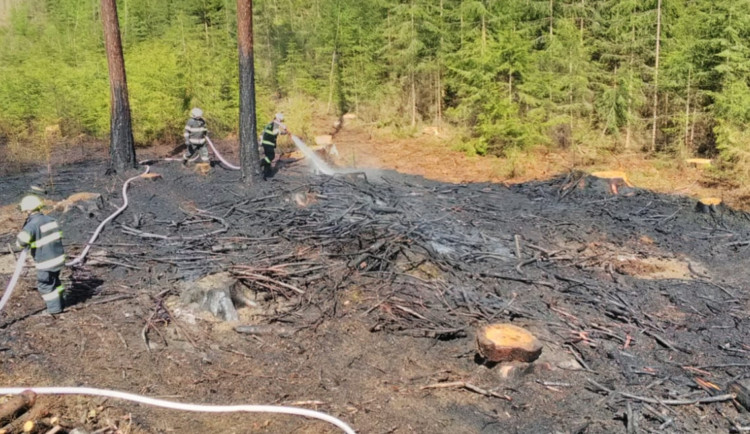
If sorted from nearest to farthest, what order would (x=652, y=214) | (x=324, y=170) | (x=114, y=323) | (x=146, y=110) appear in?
(x=114, y=323), (x=652, y=214), (x=324, y=170), (x=146, y=110)

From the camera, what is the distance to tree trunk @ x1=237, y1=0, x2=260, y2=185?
11.1 meters

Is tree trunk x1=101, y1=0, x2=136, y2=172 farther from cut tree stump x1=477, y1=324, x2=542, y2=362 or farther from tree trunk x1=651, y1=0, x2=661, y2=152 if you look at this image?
tree trunk x1=651, y1=0, x2=661, y2=152

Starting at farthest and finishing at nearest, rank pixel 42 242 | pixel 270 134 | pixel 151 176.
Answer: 1. pixel 270 134
2. pixel 151 176
3. pixel 42 242

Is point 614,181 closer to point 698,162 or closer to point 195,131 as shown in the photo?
point 698,162

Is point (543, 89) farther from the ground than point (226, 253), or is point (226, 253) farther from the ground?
point (543, 89)

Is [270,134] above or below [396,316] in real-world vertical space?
above

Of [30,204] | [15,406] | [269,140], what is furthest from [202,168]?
[15,406]

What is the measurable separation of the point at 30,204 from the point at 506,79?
48.3ft

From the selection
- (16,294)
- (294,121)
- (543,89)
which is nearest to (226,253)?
(16,294)

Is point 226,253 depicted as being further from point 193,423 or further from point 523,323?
point 523,323

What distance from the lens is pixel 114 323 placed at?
5992 millimetres

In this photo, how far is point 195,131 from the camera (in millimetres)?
12930

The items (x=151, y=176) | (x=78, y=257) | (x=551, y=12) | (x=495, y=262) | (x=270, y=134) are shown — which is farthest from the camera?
(x=551, y=12)

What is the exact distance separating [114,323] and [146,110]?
1338 cm
